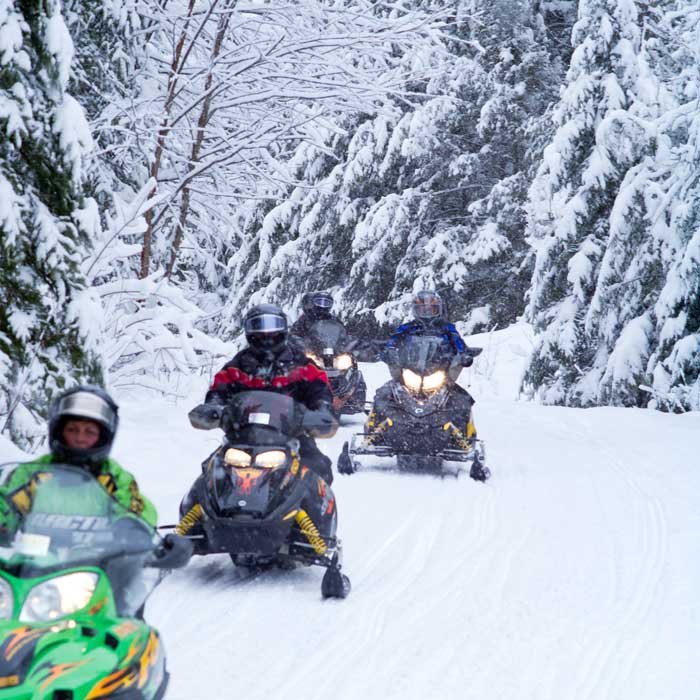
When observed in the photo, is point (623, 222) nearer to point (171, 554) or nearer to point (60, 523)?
point (171, 554)

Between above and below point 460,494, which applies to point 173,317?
above

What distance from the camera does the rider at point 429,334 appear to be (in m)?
9.27

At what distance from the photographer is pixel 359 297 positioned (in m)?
22.9

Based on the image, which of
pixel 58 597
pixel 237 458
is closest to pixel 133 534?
pixel 58 597

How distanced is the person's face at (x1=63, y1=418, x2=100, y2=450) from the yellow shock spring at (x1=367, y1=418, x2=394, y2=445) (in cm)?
588

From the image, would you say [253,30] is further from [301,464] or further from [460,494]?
[301,464]

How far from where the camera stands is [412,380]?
372 inches

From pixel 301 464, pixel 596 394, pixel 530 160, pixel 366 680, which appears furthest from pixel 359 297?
pixel 366 680

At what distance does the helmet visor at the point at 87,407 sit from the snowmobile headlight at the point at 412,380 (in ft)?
20.2

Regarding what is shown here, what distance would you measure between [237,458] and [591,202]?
11.1 m

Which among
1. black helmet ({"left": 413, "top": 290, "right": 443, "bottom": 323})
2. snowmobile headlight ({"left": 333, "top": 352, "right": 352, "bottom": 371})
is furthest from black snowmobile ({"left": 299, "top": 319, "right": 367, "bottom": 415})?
black helmet ({"left": 413, "top": 290, "right": 443, "bottom": 323})

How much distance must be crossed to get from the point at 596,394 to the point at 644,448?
4681mm

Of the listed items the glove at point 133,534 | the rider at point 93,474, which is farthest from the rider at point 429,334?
→ the glove at point 133,534

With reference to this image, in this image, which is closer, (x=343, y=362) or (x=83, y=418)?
(x=83, y=418)
